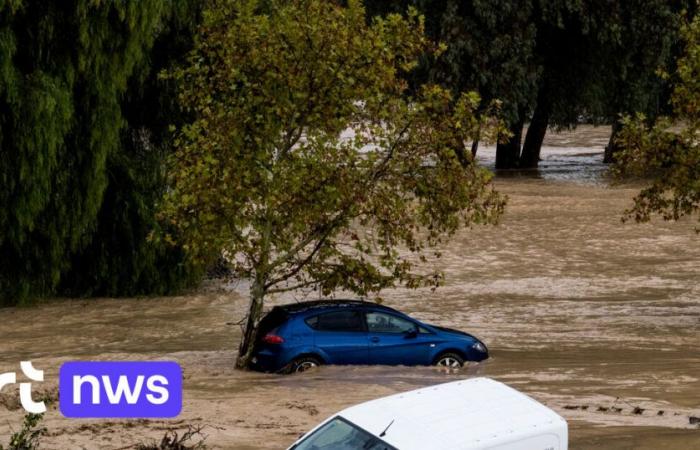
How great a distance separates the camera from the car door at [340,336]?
18203 mm

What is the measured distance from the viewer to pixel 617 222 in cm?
3781

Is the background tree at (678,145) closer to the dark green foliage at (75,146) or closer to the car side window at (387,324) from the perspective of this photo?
the car side window at (387,324)

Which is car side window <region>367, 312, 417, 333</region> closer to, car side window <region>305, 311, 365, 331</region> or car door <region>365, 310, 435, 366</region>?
car door <region>365, 310, 435, 366</region>

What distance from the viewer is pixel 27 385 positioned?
15.3m

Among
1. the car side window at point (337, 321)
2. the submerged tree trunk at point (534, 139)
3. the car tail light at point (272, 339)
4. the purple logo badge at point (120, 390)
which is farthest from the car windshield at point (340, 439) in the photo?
the submerged tree trunk at point (534, 139)

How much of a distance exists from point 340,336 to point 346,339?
0.10 m

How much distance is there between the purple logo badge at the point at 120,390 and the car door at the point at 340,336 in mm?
2255

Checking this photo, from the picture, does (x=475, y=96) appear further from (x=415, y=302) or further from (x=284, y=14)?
(x=415, y=302)

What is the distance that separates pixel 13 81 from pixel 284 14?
6629 mm

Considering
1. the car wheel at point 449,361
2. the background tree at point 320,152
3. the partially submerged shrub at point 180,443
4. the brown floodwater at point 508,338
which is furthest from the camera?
the car wheel at point 449,361

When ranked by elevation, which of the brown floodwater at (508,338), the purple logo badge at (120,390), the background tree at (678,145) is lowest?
the brown floodwater at (508,338)

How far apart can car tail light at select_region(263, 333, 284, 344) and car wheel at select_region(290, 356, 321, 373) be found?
38 cm

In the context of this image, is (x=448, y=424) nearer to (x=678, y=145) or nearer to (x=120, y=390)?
(x=120, y=390)

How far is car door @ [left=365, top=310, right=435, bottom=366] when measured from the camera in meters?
18.4
